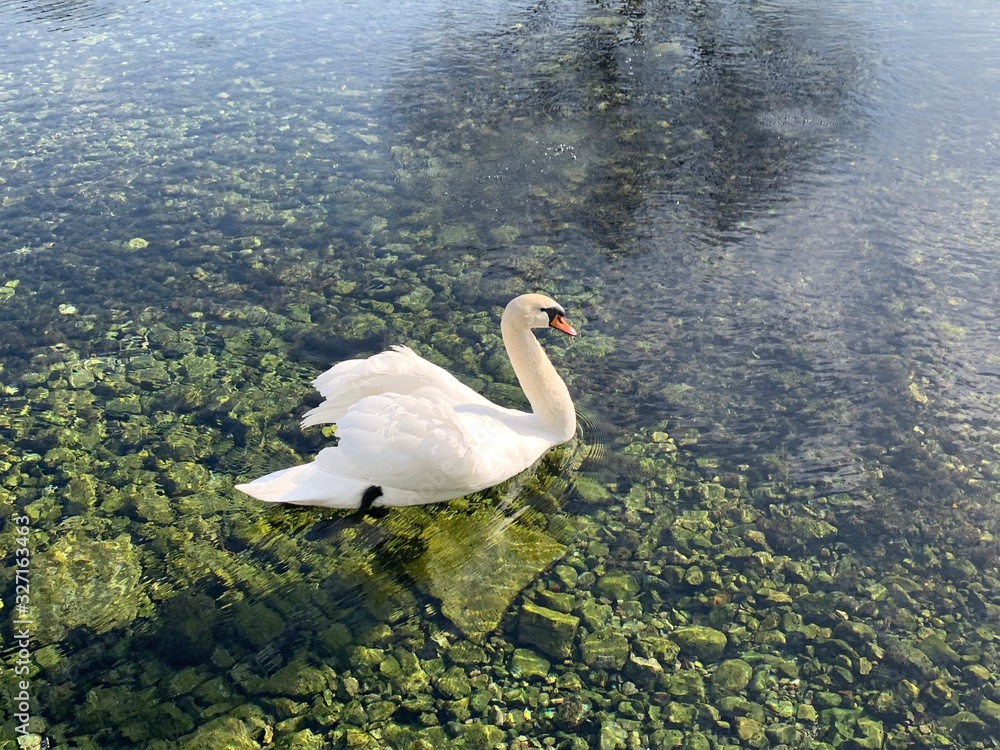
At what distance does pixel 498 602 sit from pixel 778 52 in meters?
9.92

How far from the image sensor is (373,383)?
4996 mm

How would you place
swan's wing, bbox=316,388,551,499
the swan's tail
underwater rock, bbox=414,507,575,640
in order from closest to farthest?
underwater rock, bbox=414,507,575,640
swan's wing, bbox=316,388,551,499
the swan's tail

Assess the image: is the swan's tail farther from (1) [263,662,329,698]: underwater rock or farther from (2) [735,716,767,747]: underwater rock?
(2) [735,716,767,747]: underwater rock

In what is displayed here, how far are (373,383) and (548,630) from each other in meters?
1.73

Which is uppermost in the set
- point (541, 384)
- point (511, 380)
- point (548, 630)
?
point (541, 384)

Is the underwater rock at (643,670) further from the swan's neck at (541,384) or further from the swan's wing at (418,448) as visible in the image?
the swan's neck at (541,384)

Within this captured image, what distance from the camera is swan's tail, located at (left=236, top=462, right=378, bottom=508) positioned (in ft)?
15.3

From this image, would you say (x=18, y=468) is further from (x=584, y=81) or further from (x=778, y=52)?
(x=778, y=52)

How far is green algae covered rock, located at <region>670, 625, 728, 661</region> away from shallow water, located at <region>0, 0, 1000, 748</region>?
8cm

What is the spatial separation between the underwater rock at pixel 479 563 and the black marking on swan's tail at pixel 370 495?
35 centimetres

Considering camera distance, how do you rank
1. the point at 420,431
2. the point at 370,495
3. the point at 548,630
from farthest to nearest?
1. the point at 370,495
2. the point at 420,431
3. the point at 548,630

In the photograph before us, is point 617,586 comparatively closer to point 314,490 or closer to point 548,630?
point 548,630

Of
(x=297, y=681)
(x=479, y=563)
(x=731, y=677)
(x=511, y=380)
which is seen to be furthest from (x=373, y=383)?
(x=731, y=677)

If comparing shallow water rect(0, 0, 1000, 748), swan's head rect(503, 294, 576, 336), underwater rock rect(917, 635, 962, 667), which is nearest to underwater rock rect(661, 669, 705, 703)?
shallow water rect(0, 0, 1000, 748)
